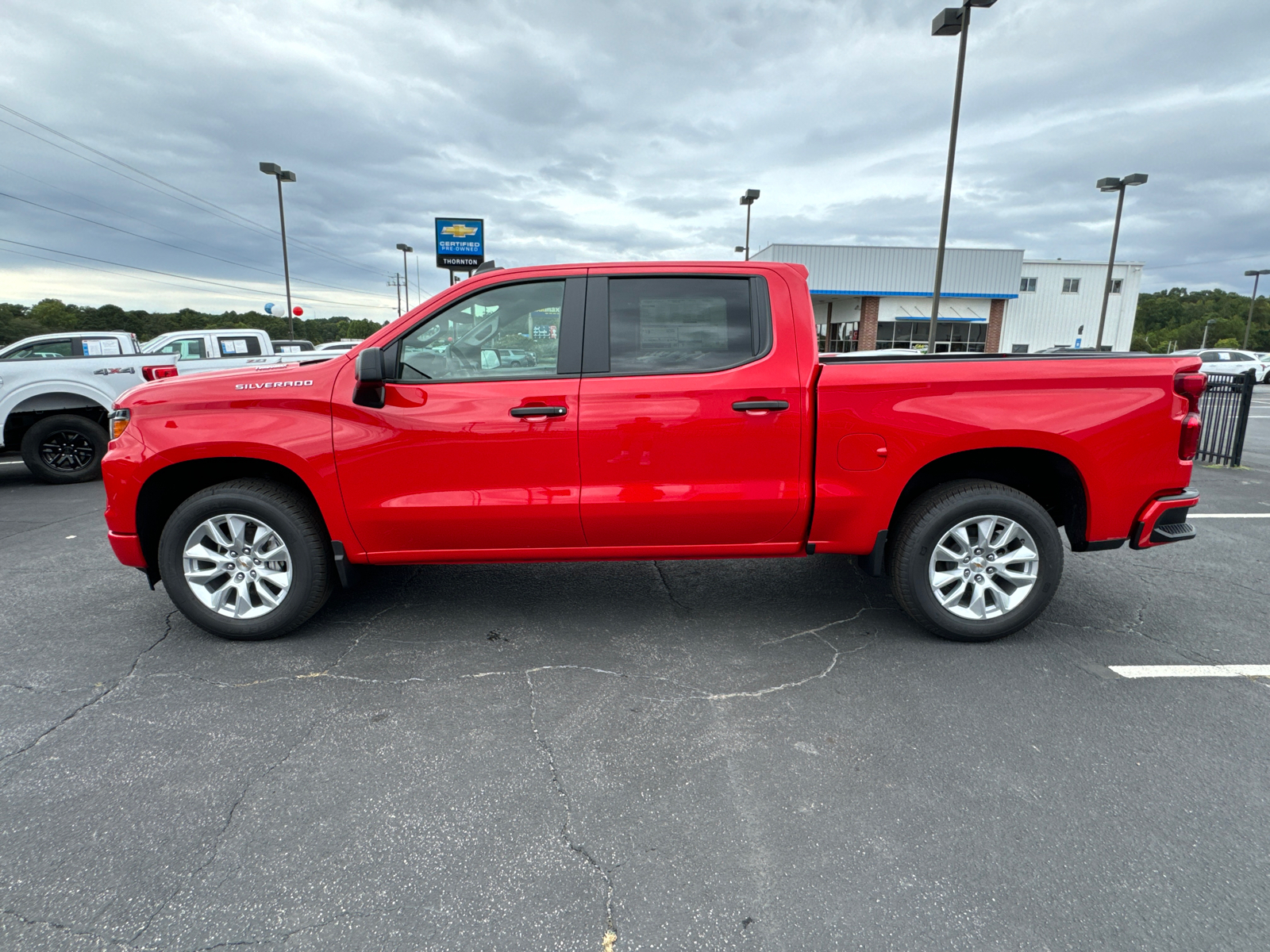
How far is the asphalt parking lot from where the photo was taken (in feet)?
6.51

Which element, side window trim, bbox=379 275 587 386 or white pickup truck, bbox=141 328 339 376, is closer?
side window trim, bbox=379 275 587 386

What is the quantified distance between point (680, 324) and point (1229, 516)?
628 centimetres

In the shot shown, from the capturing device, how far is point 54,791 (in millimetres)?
2529

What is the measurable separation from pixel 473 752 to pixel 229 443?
205cm

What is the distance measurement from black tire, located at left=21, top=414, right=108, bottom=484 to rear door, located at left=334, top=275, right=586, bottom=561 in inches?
292

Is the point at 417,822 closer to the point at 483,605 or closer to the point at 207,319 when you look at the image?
the point at 483,605

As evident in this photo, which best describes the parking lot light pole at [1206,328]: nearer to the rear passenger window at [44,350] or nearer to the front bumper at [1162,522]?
the front bumper at [1162,522]

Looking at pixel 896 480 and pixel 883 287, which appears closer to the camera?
pixel 896 480

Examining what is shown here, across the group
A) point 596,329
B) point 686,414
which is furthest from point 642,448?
point 596,329

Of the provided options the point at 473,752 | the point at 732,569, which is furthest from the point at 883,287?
the point at 473,752

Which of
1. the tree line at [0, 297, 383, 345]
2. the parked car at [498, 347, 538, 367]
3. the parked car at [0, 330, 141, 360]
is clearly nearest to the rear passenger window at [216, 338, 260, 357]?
the parked car at [0, 330, 141, 360]

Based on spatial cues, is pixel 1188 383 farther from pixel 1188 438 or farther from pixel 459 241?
pixel 459 241

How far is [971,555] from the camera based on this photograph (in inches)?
143

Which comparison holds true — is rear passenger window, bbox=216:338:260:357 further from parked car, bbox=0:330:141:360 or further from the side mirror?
the side mirror
